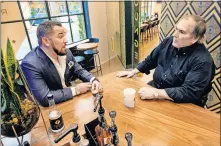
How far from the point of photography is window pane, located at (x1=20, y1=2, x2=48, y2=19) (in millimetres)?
2856

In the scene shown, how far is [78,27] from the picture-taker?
396 cm

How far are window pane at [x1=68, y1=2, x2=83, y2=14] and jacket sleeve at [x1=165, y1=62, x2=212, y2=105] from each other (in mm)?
3208

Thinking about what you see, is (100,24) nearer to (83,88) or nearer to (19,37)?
(19,37)

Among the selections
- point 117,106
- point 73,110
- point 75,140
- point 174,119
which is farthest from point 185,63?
point 75,140

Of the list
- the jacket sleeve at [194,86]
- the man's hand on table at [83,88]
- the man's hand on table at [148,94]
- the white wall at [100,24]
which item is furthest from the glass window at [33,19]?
the jacket sleeve at [194,86]

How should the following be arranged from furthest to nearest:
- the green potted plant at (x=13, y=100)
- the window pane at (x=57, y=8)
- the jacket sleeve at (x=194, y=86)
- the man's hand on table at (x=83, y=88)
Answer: the window pane at (x=57, y=8) < the man's hand on table at (x=83, y=88) < the jacket sleeve at (x=194, y=86) < the green potted plant at (x=13, y=100)

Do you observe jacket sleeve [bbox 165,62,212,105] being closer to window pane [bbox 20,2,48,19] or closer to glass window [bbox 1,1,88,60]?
glass window [bbox 1,1,88,60]

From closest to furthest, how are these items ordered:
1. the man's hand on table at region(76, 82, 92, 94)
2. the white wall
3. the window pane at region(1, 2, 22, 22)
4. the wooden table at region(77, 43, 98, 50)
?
the man's hand on table at region(76, 82, 92, 94) < the window pane at region(1, 2, 22, 22) < the wooden table at region(77, 43, 98, 50) < the white wall

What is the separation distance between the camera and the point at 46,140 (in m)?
0.81

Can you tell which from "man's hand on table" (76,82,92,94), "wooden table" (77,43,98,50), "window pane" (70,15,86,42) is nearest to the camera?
"man's hand on table" (76,82,92,94)

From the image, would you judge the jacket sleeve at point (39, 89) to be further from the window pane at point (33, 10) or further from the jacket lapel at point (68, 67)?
the window pane at point (33, 10)

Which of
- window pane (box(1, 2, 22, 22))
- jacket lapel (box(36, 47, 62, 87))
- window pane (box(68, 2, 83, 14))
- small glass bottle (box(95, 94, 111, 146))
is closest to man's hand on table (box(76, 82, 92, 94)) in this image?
jacket lapel (box(36, 47, 62, 87))

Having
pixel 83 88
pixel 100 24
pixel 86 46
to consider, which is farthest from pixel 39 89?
pixel 100 24

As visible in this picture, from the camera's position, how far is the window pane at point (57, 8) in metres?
3.31
